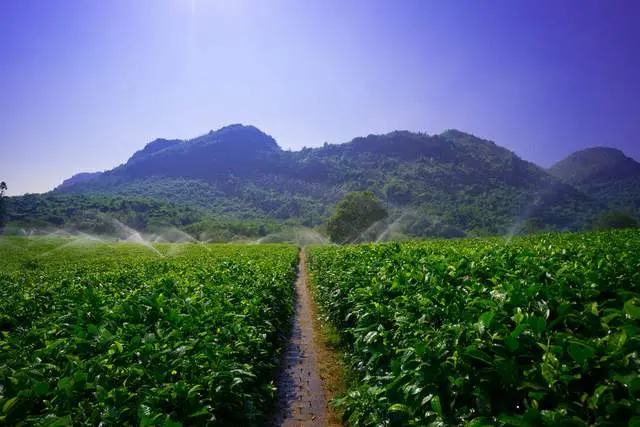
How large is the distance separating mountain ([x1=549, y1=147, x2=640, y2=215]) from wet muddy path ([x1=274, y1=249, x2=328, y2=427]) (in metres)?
136

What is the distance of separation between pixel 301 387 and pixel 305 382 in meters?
0.26

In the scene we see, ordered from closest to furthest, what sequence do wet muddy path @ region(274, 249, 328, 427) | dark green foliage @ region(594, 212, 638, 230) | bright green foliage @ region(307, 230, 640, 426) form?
bright green foliage @ region(307, 230, 640, 426)
wet muddy path @ region(274, 249, 328, 427)
dark green foliage @ region(594, 212, 638, 230)

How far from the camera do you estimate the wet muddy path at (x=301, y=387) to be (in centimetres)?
634

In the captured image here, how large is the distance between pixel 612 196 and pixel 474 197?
50.3 meters

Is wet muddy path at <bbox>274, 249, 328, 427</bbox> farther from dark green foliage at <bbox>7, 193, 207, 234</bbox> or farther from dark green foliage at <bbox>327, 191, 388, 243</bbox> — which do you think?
dark green foliage at <bbox>7, 193, 207, 234</bbox>

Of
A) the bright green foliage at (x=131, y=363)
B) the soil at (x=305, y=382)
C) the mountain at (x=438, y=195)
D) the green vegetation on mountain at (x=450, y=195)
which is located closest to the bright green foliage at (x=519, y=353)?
the bright green foliage at (x=131, y=363)

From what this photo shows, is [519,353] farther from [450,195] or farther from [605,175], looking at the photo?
[605,175]

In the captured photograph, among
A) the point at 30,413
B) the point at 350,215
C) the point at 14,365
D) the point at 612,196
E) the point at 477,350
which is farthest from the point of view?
the point at 612,196

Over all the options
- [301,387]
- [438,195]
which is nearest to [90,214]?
[301,387]

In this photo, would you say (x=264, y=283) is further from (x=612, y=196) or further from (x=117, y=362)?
(x=612, y=196)

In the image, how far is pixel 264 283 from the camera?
365 inches

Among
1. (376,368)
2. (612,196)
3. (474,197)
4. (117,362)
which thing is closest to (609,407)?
(376,368)

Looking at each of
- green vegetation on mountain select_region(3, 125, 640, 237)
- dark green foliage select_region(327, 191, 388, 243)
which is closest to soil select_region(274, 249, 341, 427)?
dark green foliage select_region(327, 191, 388, 243)

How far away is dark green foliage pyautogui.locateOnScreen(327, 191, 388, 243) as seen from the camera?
241 ft
